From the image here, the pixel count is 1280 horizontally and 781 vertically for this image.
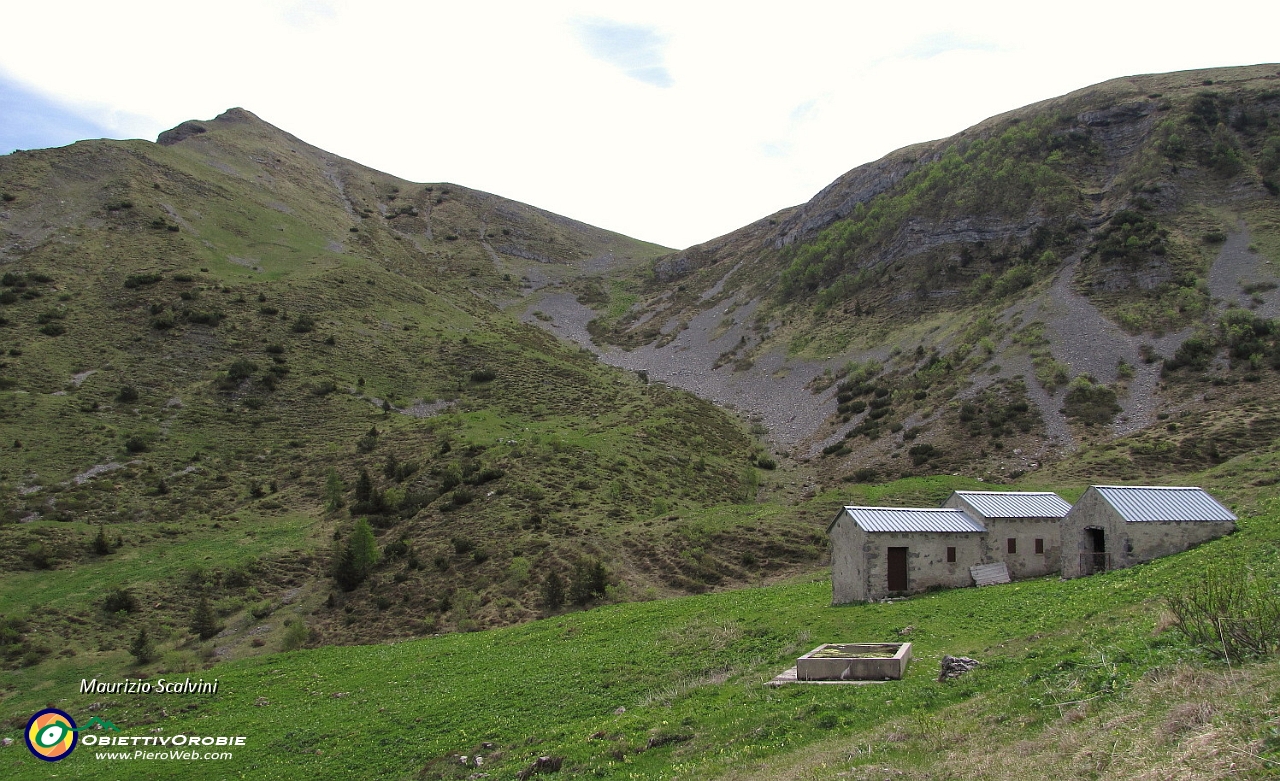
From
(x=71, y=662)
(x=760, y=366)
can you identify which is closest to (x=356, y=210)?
(x=760, y=366)

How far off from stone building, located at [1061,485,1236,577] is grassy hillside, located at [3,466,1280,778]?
4.71 feet

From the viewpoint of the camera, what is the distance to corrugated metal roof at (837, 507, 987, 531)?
2738 cm

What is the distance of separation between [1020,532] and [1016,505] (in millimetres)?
1440

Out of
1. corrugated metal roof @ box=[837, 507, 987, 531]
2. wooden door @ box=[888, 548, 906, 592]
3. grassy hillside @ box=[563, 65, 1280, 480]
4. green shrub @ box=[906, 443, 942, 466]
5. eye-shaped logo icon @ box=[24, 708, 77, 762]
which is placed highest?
grassy hillside @ box=[563, 65, 1280, 480]

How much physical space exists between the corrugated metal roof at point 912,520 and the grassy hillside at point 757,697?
113 inches

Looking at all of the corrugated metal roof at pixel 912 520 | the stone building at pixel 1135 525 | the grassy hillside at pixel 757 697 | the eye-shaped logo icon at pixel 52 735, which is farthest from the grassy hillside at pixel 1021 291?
the eye-shaped logo icon at pixel 52 735

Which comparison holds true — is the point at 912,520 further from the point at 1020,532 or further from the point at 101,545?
the point at 101,545

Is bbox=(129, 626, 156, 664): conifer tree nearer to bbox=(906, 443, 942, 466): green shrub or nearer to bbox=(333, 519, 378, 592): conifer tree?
bbox=(333, 519, 378, 592): conifer tree

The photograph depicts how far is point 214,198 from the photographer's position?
97250 mm

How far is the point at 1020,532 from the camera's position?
29234mm

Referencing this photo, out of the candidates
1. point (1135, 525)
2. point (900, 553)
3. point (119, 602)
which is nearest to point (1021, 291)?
point (1135, 525)

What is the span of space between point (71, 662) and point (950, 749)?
36.6 metres

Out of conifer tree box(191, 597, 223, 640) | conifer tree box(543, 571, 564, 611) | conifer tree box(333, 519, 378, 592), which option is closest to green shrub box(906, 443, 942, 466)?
conifer tree box(543, 571, 564, 611)

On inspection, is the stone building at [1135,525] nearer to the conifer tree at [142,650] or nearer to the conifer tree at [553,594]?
the conifer tree at [553,594]
